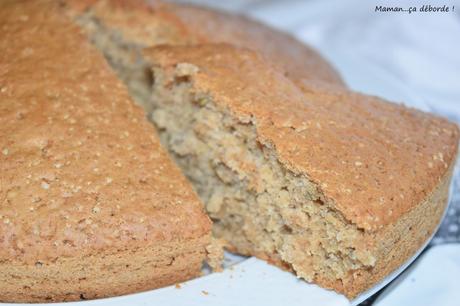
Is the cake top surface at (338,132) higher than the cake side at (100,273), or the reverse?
the cake top surface at (338,132)

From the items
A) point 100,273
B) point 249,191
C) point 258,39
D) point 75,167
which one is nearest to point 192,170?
point 249,191

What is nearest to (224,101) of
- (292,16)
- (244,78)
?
(244,78)

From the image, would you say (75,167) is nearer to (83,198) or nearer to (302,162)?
(83,198)

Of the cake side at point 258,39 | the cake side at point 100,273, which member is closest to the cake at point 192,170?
the cake side at point 100,273

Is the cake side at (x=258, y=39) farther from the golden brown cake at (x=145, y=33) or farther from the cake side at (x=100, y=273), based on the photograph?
the cake side at (x=100, y=273)

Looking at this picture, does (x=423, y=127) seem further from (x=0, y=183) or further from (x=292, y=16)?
(x=292, y=16)

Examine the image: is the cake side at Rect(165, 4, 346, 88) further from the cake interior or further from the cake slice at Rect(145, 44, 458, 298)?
the cake interior

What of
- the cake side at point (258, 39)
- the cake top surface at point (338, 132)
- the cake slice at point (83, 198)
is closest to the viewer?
the cake slice at point (83, 198)
